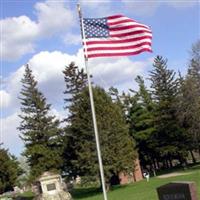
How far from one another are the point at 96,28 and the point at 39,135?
4740 centimetres

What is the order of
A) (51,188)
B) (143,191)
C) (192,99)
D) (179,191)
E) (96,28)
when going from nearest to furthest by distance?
(179,191), (96,28), (143,191), (51,188), (192,99)

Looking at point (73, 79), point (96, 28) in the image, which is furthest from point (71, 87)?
point (96, 28)

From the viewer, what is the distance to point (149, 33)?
1634 centimetres

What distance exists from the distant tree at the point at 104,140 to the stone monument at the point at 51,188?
2.77 m

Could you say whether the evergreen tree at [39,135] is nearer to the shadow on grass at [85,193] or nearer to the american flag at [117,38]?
the shadow on grass at [85,193]

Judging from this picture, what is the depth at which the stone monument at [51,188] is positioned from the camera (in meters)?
46.4

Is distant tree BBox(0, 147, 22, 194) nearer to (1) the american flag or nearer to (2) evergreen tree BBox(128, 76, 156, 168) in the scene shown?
(2) evergreen tree BBox(128, 76, 156, 168)

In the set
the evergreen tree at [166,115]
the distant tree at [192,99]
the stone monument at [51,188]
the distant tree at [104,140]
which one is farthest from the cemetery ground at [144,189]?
the evergreen tree at [166,115]

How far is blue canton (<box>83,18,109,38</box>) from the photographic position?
53.7 ft

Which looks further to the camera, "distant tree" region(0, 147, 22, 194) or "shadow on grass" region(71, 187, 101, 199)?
"distant tree" region(0, 147, 22, 194)

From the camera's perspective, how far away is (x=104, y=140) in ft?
159

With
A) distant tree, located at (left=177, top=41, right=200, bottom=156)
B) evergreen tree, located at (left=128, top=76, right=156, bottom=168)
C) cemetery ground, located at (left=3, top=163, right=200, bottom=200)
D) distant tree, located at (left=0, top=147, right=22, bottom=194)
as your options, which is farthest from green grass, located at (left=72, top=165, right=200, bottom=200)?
distant tree, located at (left=0, top=147, right=22, bottom=194)

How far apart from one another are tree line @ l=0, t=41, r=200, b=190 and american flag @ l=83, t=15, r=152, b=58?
31.8 metres

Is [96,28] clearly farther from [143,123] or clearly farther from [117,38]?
[143,123]
